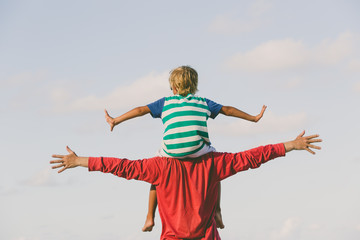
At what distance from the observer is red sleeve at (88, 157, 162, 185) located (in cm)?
828

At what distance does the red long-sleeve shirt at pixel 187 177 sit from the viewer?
27.4ft

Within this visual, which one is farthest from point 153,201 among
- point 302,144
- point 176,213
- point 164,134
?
point 302,144

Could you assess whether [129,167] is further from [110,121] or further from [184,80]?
[184,80]

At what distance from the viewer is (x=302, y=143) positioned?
27.3ft

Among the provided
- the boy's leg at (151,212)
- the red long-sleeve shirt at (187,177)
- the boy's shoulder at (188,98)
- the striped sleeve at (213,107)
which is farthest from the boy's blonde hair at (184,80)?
the boy's leg at (151,212)

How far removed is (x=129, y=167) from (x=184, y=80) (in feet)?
5.47

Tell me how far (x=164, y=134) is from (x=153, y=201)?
4.22ft

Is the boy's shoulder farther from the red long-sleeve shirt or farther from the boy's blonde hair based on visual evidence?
the red long-sleeve shirt

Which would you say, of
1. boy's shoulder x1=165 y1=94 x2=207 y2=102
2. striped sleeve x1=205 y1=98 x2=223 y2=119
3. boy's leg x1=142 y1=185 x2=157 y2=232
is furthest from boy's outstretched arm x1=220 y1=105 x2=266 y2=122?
boy's leg x1=142 y1=185 x2=157 y2=232

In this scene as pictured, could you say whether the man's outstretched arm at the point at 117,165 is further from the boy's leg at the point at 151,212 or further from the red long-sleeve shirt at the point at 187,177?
the boy's leg at the point at 151,212

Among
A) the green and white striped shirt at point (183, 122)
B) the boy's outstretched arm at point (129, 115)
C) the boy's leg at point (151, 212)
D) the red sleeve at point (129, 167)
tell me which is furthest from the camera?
the boy's leg at point (151, 212)

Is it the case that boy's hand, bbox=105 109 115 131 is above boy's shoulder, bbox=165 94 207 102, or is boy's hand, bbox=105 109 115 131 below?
below

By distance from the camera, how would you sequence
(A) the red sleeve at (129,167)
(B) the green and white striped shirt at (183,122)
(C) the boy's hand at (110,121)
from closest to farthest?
(B) the green and white striped shirt at (183,122) < (A) the red sleeve at (129,167) < (C) the boy's hand at (110,121)

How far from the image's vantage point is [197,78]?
8.69 m
